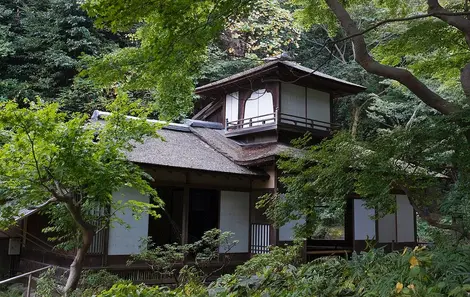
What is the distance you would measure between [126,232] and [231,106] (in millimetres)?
6517

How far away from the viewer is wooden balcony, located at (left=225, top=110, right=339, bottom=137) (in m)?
13.7

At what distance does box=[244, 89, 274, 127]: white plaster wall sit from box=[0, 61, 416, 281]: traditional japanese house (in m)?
0.03

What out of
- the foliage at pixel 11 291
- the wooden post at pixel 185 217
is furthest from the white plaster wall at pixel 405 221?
the foliage at pixel 11 291

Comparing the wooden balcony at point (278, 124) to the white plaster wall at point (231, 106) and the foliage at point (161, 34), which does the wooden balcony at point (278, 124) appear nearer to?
the white plaster wall at point (231, 106)

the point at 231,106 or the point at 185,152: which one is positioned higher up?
the point at 231,106

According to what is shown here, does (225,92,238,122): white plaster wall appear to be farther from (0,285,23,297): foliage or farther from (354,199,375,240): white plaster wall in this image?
(0,285,23,297): foliage

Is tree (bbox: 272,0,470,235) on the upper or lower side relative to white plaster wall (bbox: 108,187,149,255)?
upper

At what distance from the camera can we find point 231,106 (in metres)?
15.6

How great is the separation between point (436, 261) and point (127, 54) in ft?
14.8

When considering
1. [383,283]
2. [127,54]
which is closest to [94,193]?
[127,54]

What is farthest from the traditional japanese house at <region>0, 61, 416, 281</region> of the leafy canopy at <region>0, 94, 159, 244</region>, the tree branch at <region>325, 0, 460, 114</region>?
the tree branch at <region>325, 0, 460, 114</region>

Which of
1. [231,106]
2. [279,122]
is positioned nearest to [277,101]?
[279,122]

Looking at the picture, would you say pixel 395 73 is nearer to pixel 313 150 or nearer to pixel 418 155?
pixel 418 155

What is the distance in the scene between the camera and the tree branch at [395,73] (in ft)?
19.2
